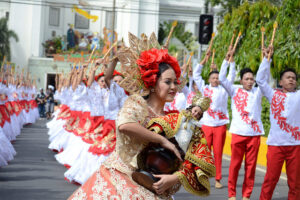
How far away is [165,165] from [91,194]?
20.7 inches

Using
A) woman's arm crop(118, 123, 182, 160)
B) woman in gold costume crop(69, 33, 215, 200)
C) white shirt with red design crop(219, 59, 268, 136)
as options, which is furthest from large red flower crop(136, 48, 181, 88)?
white shirt with red design crop(219, 59, 268, 136)

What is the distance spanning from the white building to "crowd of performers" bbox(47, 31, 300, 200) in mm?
33583

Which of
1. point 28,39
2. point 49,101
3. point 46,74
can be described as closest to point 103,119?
point 49,101

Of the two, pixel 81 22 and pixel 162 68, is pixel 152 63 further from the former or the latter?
pixel 81 22

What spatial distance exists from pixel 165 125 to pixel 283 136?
11.6 feet

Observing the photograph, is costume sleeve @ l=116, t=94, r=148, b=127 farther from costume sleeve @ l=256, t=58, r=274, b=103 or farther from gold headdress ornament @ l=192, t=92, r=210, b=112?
costume sleeve @ l=256, t=58, r=274, b=103

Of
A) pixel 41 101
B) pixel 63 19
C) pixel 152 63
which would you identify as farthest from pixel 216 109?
pixel 63 19

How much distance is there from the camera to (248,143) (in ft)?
24.2

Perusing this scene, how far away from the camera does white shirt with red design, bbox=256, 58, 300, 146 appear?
623 cm

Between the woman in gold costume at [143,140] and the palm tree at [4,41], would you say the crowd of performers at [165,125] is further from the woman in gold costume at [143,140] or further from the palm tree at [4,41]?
the palm tree at [4,41]

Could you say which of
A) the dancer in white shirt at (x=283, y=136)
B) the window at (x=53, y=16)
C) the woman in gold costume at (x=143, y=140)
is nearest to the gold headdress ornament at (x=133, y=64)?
the woman in gold costume at (x=143, y=140)

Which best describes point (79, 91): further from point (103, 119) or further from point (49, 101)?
point (49, 101)

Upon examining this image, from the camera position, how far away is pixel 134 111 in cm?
316

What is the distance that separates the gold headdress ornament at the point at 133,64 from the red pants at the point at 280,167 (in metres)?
3.15
